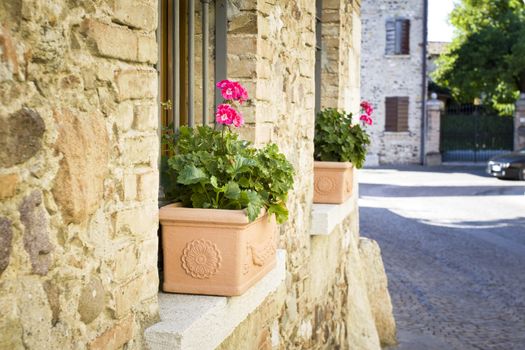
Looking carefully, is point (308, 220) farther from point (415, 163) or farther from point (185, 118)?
point (415, 163)

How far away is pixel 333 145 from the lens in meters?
5.43

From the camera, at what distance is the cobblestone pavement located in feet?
25.3

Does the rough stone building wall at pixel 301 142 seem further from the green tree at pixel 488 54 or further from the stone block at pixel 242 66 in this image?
the green tree at pixel 488 54

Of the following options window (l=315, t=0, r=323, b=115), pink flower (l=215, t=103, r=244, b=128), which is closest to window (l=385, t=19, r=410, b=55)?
window (l=315, t=0, r=323, b=115)

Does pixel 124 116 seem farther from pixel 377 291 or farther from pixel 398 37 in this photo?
pixel 398 37

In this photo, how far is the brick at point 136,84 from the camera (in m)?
2.07

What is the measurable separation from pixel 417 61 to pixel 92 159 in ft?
89.0

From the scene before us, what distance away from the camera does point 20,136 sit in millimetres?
1589

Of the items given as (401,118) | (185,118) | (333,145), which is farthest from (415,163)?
(185,118)

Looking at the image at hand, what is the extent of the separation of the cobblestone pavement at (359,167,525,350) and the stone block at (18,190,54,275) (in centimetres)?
580

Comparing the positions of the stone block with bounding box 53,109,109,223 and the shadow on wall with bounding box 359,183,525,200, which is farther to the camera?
the shadow on wall with bounding box 359,183,525,200

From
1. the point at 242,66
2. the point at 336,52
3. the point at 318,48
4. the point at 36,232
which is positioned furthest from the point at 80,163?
the point at 336,52

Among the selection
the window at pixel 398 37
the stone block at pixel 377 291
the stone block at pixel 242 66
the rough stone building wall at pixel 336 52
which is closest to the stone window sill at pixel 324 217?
the rough stone building wall at pixel 336 52

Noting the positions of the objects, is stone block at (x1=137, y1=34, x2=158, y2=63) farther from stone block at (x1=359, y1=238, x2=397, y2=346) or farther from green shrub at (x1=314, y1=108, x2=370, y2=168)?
stone block at (x1=359, y1=238, x2=397, y2=346)
